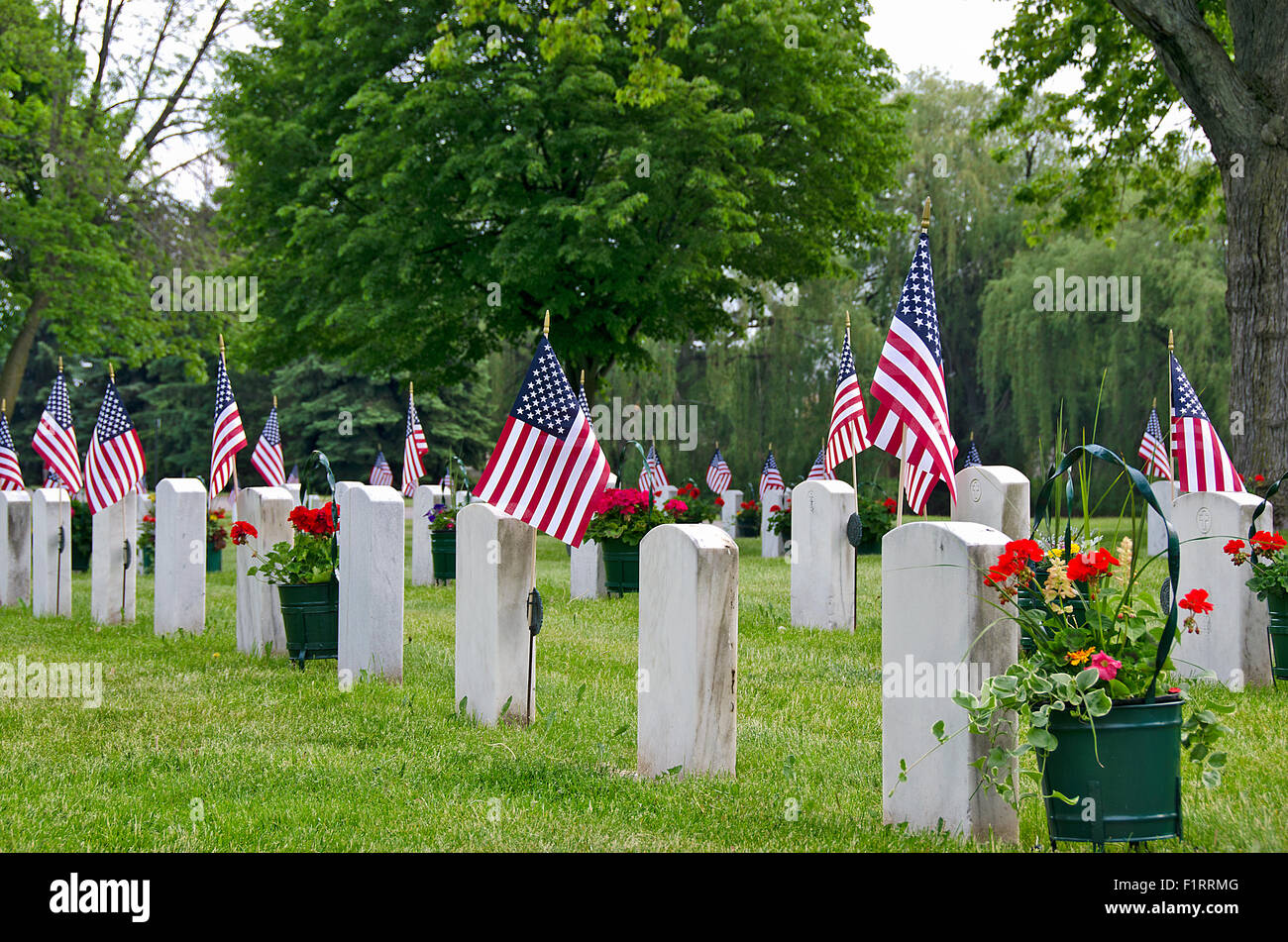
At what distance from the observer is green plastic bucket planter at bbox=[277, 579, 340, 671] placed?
328 inches

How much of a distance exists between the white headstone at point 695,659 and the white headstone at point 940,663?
2.95 ft

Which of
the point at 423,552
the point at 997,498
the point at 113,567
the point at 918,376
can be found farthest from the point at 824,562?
the point at 113,567

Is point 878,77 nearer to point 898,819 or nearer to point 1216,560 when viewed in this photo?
point 1216,560

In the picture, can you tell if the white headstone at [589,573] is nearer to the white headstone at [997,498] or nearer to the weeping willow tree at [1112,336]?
the white headstone at [997,498]

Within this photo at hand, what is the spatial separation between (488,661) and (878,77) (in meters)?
18.9

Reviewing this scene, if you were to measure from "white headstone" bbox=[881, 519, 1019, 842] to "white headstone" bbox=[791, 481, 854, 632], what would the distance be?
230 inches

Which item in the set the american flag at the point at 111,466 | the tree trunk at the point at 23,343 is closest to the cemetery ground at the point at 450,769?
the american flag at the point at 111,466

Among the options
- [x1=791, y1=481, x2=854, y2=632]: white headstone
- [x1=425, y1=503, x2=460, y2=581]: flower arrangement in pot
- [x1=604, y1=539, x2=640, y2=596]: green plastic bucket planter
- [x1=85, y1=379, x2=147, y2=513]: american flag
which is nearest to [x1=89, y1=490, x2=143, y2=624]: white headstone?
[x1=85, y1=379, x2=147, y2=513]: american flag

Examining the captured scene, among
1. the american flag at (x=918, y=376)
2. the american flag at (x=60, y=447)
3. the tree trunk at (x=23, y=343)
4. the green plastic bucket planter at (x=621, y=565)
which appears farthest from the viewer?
the tree trunk at (x=23, y=343)

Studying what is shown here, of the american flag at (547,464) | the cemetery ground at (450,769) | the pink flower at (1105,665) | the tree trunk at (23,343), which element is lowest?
the cemetery ground at (450,769)

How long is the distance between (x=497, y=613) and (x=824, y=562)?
183 inches

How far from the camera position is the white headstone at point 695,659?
5.12 m

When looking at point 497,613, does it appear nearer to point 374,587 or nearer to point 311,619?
point 374,587

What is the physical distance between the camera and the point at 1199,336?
24.0m
